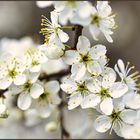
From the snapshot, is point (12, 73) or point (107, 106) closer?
point (107, 106)

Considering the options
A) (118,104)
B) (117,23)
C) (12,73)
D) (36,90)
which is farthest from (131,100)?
(117,23)

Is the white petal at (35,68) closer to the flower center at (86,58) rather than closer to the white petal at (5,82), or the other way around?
the white petal at (5,82)

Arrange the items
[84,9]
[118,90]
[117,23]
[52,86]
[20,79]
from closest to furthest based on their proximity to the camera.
Answer: 1. [84,9]
2. [118,90]
3. [20,79]
4. [52,86]
5. [117,23]

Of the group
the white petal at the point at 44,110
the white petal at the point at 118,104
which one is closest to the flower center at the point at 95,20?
the white petal at the point at 118,104

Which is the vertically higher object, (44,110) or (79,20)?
(79,20)

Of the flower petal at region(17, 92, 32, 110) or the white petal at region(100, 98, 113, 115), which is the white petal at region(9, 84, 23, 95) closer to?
the flower petal at region(17, 92, 32, 110)

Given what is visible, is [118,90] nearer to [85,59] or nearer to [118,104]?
[118,104]

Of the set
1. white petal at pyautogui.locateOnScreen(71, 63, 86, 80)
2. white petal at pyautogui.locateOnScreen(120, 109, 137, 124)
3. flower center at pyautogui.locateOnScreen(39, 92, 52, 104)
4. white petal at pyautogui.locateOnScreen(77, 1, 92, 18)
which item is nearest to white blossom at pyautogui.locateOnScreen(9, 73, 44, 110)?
flower center at pyautogui.locateOnScreen(39, 92, 52, 104)
